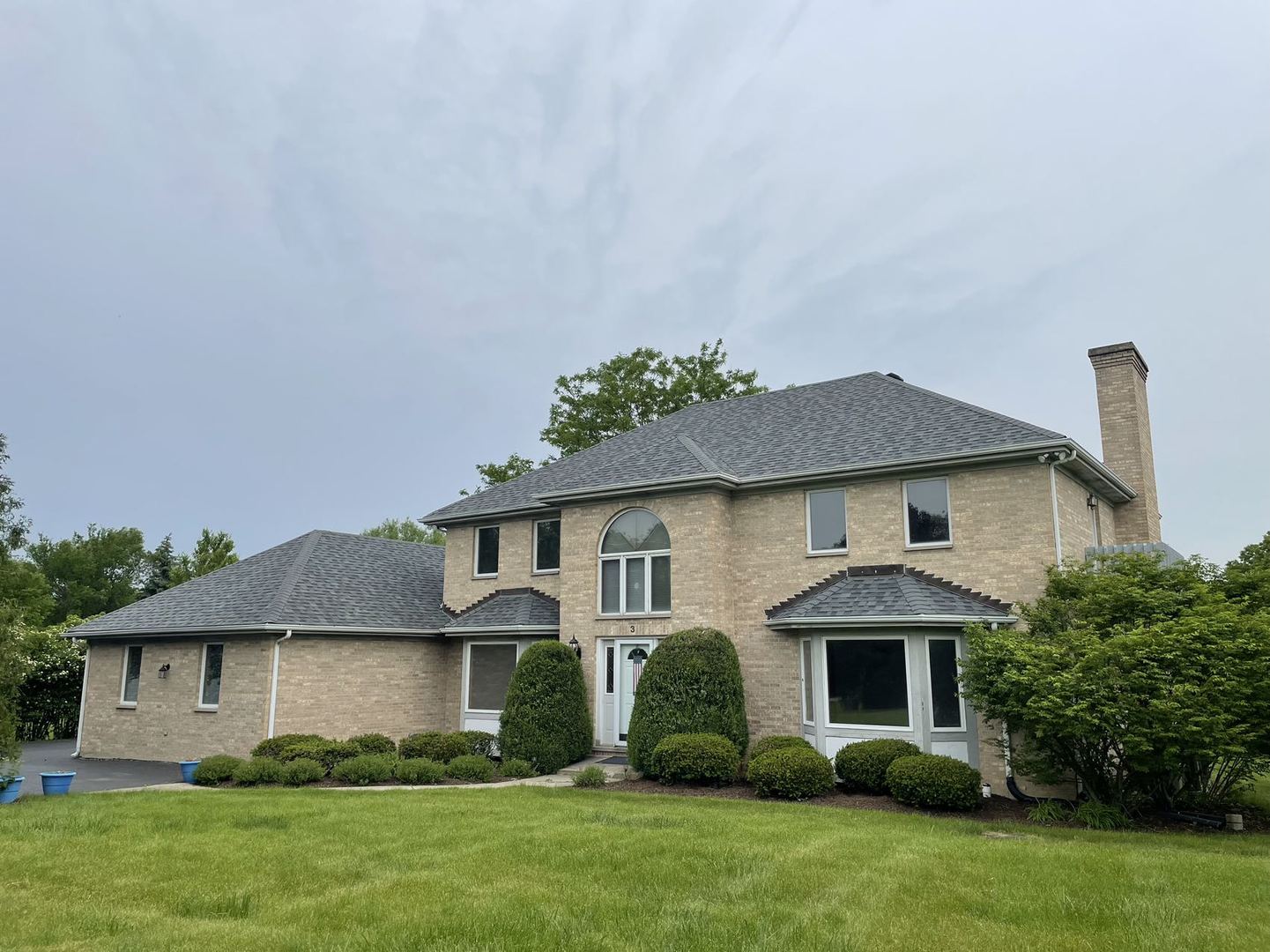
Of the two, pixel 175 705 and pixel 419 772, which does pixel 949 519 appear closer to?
pixel 419 772

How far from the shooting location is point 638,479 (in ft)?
60.4

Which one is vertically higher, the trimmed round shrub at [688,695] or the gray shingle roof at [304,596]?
the gray shingle roof at [304,596]

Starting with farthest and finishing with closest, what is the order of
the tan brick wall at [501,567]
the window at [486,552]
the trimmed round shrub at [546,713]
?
1. the window at [486,552]
2. the tan brick wall at [501,567]
3. the trimmed round shrub at [546,713]

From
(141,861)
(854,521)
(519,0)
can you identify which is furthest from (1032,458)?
(141,861)

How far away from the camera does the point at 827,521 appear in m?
17.3

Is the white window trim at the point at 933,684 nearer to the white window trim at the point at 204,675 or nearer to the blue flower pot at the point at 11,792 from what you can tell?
the blue flower pot at the point at 11,792

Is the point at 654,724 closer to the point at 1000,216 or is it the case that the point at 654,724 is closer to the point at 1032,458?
the point at 1032,458

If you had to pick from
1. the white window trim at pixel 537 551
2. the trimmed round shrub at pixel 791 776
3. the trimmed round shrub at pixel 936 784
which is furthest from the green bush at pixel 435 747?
the trimmed round shrub at pixel 936 784

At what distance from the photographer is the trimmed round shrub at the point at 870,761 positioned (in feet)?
45.1

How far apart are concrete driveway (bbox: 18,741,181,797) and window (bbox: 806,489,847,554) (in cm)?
1353

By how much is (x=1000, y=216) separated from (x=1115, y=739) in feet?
35.2

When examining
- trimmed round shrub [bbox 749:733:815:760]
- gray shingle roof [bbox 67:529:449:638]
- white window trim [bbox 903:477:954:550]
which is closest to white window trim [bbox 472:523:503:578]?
gray shingle roof [bbox 67:529:449:638]

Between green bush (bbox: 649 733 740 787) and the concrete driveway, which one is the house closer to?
the concrete driveway

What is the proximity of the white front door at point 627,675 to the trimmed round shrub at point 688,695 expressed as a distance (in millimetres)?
1857
